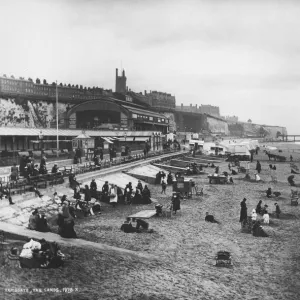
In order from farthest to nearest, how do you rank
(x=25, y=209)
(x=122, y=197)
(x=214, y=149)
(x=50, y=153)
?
1. (x=214, y=149)
2. (x=50, y=153)
3. (x=122, y=197)
4. (x=25, y=209)

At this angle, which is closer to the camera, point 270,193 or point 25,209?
point 25,209

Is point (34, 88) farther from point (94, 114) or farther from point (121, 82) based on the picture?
point (121, 82)

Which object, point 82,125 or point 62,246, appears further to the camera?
point 82,125

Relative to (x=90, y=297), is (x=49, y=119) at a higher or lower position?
higher

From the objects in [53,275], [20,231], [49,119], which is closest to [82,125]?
[49,119]

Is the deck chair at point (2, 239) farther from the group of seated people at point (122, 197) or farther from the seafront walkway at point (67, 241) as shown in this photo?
the group of seated people at point (122, 197)

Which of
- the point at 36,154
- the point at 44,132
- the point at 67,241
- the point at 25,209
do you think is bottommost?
the point at 67,241

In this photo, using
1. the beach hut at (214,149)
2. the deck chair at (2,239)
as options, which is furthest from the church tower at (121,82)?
the deck chair at (2,239)

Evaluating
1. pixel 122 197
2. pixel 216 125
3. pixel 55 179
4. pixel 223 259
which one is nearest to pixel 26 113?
pixel 55 179

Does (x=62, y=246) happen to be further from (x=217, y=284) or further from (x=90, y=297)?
(x=217, y=284)

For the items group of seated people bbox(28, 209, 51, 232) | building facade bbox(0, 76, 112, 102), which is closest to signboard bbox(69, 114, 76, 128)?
building facade bbox(0, 76, 112, 102)

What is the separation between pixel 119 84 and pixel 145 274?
103 m

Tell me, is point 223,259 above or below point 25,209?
below

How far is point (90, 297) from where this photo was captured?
8.88m
